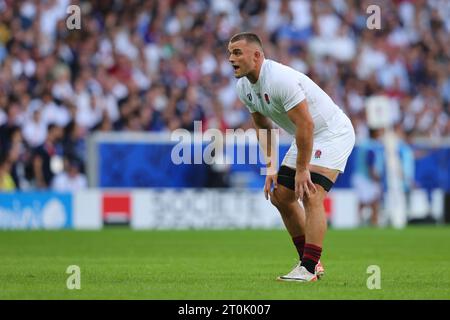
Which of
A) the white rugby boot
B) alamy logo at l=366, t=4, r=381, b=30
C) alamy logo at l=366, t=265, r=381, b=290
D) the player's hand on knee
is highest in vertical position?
alamy logo at l=366, t=4, r=381, b=30

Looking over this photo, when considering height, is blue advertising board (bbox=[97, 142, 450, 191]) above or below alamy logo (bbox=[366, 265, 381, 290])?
above

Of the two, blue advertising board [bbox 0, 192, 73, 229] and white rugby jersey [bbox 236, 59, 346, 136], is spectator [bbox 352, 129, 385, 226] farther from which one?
white rugby jersey [bbox 236, 59, 346, 136]

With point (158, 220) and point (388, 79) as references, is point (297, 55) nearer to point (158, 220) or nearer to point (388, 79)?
point (388, 79)

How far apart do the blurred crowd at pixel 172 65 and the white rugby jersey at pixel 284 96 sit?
13.0 m

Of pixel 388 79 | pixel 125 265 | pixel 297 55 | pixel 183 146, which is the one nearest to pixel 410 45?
pixel 388 79

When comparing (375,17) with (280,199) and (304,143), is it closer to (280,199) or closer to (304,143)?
(280,199)

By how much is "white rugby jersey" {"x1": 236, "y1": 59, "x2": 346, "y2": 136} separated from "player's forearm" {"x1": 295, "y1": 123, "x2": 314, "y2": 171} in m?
0.24

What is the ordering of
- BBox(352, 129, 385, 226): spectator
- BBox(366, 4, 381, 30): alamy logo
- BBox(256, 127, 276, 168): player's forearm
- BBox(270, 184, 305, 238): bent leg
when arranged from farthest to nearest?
Answer: BBox(352, 129, 385, 226): spectator
BBox(366, 4, 381, 30): alamy logo
BBox(256, 127, 276, 168): player's forearm
BBox(270, 184, 305, 238): bent leg

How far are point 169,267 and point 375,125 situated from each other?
14.1 metres

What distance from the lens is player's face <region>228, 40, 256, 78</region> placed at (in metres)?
10.6

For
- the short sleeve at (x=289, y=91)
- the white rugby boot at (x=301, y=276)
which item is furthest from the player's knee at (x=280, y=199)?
the short sleeve at (x=289, y=91)

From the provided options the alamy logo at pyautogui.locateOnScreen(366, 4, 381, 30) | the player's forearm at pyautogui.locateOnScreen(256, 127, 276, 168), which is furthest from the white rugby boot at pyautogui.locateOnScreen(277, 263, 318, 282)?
the alamy logo at pyautogui.locateOnScreen(366, 4, 381, 30)

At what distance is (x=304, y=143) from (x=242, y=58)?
1.04 m

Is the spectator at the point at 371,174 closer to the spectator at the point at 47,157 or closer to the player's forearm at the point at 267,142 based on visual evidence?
the spectator at the point at 47,157
